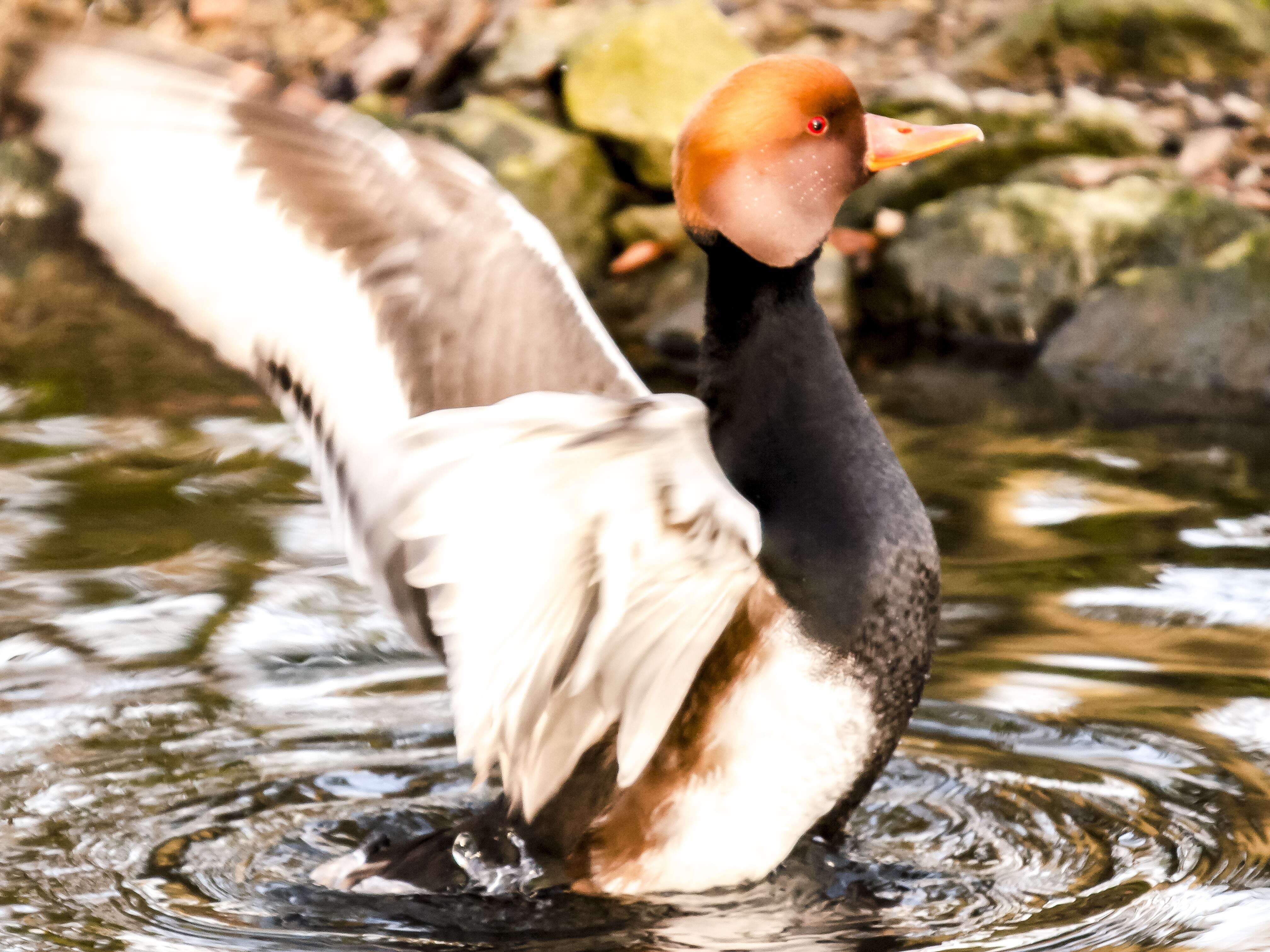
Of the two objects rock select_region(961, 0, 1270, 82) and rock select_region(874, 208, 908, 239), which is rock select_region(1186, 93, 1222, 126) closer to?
rock select_region(961, 0, 1270, 82)

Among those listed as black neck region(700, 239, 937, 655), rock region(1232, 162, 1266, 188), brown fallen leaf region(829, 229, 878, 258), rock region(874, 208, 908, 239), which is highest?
black neck region(700, 239, 937, 655)

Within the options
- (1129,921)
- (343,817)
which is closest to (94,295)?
(343,817)

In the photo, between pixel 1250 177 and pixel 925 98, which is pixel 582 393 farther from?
pixel 1250 177

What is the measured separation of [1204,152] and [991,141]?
3.80ft

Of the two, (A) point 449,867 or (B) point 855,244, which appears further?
(B) point 855,244

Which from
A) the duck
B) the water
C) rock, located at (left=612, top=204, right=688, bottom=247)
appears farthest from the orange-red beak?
rock, located at (left=612, top=204, right=688, bottom=247)

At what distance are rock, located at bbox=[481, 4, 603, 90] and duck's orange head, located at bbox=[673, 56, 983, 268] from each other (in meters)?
6.48

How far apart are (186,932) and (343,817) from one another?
56 centimetres

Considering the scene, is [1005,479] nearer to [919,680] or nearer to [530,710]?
[919,680]

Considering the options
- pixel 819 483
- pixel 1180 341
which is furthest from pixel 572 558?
pixel 1180 341

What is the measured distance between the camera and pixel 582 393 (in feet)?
9.15

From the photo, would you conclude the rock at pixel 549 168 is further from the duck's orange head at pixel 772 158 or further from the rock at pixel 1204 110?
→ the duck's orange head at pixel 772 158

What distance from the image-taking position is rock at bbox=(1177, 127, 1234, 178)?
848cm

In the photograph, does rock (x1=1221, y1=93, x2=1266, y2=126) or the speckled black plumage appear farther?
rock (x1=1221, y1=93, x2=1266, y2=126)
